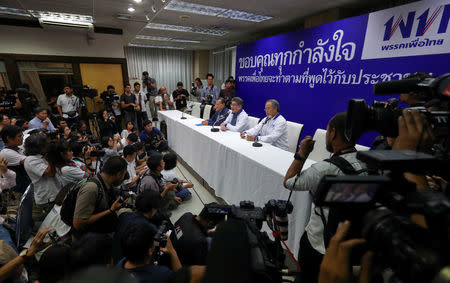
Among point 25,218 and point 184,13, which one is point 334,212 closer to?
point 25,218

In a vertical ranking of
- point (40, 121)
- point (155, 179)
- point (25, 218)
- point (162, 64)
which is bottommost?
point (25, 218)

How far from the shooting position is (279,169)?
1.77m

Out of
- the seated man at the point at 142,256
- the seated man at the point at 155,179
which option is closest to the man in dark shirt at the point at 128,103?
the seated man at the point at 155,179

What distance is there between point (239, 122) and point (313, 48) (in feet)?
7.82

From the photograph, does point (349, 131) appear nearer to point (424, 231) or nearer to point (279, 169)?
point (424, 231)

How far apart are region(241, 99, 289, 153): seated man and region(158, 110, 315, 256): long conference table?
0.20m

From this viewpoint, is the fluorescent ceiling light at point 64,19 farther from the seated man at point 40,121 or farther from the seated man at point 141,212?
the seated man at point 141,212

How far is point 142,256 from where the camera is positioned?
3.08 ft

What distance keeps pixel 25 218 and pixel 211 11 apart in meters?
4.45

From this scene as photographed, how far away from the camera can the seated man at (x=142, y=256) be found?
894 millimetres

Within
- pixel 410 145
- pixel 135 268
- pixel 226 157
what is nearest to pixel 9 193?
pixel 135 268

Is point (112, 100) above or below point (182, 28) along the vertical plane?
below

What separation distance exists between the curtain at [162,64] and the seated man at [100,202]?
31.3ft

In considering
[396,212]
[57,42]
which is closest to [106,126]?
[57,42]
